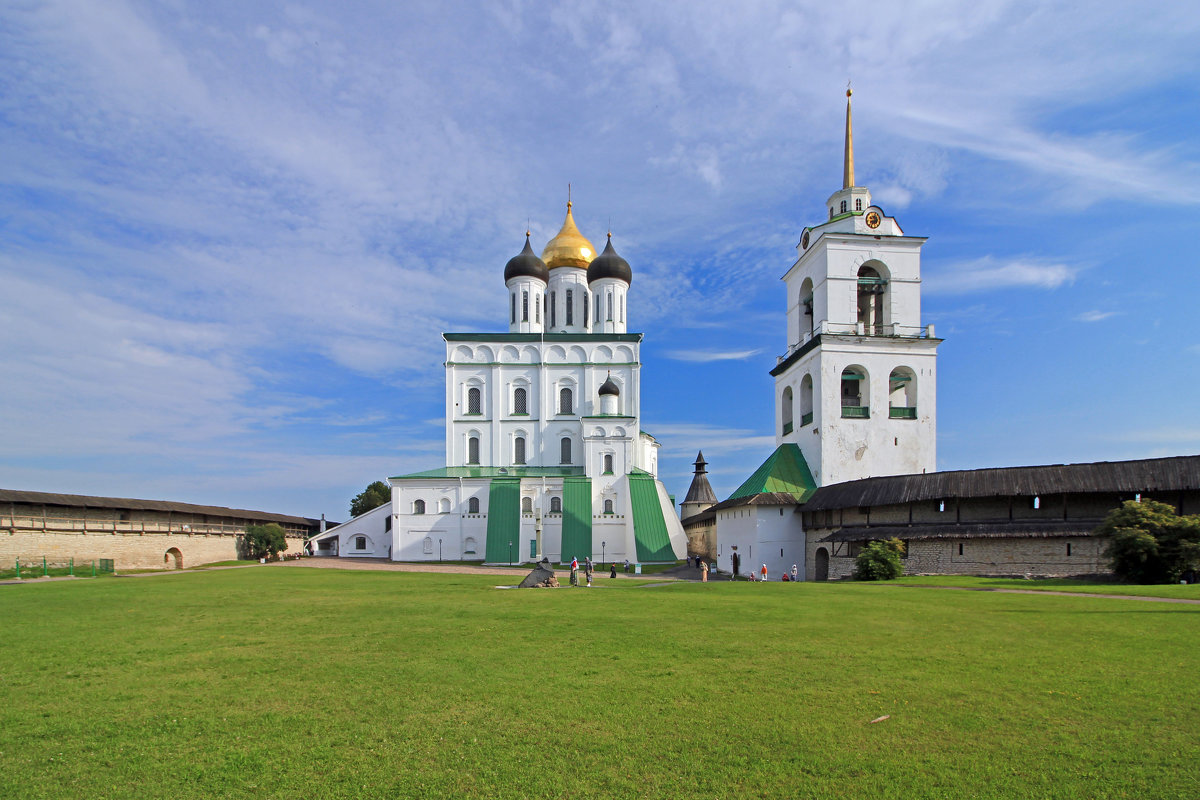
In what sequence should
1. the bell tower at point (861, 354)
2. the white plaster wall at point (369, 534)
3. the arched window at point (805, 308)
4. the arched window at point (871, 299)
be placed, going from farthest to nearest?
1. the white plaster wall at point (369, 534)
2. the arched window at point (805, 308)
3. the arched window at point (871, 299)
4. the bell tower at point (861, 354)

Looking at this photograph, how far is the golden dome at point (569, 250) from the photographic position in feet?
168

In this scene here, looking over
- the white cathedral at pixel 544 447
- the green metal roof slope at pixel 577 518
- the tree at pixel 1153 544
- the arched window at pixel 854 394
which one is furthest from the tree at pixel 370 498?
the tree at pixel 1153 544

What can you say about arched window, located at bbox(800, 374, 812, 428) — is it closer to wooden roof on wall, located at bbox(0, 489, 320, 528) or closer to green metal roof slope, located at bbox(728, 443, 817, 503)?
green metal roof slope, located at bbox(728, 443, 817, 503)

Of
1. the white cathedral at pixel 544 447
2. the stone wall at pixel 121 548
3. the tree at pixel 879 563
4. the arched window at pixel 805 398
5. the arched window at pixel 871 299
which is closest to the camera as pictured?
the tree at pixel 879 563

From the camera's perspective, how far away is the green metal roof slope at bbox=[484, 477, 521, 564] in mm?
39812

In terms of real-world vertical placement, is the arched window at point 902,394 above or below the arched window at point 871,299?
below

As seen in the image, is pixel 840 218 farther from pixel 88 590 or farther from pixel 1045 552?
→ pixel 88 590

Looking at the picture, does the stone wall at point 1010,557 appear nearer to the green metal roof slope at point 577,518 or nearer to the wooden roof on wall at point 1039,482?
the wooden roof on wall at point 1039,482

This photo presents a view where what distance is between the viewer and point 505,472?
146ft

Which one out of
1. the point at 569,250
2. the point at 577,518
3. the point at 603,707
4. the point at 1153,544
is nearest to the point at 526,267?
the point at 569,250

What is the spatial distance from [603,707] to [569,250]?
46.6 meters

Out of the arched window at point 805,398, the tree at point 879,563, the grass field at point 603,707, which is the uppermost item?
the arched window at point 805,398

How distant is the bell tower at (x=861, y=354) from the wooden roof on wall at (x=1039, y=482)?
5570 mm

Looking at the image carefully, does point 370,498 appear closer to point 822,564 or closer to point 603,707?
point 822,564
